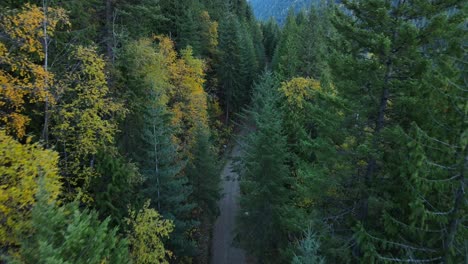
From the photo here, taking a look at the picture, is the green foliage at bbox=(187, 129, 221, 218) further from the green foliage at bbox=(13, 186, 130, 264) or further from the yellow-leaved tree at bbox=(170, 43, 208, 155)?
the green foliage at bbox=(13, 186, 130, 264)

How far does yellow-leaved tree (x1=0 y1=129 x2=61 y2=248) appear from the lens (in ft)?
26.0

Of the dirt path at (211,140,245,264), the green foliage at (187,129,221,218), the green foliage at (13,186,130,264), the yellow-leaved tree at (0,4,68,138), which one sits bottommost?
the dirt path at (211,140,245,264)

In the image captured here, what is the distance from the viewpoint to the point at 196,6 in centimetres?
4584

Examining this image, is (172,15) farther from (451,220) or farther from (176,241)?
(451,220)

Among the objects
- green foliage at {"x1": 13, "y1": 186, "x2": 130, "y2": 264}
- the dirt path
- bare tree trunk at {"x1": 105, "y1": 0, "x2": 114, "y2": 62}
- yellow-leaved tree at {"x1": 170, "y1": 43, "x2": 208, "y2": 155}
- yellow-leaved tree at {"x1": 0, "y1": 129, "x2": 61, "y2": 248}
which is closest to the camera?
green foliage at {"x1": 13, "y1": 186, "x2": 130, "y2": 264}

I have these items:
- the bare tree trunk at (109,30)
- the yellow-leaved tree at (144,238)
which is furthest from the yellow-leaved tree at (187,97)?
the yellow-leaved tree at (144,238)

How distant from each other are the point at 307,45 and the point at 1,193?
2788 cm

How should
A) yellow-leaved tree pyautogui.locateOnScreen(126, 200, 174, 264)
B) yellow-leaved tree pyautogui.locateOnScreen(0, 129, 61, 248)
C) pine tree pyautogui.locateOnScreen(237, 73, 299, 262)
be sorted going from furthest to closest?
pine tree pyautogui.locateOnScreen(237, 73, 299, 262) → yellow-leaved tree pyautogui.locateOnScreen(126, 200, 174, 264) → yellow-leaved tree pyautogui.locateOnScreen(0, 129, 61, 248)

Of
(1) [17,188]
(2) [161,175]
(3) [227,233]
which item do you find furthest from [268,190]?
(1) [17,188]

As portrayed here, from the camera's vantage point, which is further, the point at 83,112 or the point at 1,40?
the point at 83,112

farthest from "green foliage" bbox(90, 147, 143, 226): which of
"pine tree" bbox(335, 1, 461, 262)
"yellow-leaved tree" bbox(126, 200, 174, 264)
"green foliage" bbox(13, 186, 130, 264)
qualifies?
"pine tree" bbox(335, 1, 461, 262)

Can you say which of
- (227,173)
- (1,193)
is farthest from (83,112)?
(227,173)

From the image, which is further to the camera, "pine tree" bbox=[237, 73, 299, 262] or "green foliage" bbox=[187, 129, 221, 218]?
"green foliage" bbox=[187, 129, 221, 218]

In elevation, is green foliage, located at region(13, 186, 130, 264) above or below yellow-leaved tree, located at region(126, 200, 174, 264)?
above
